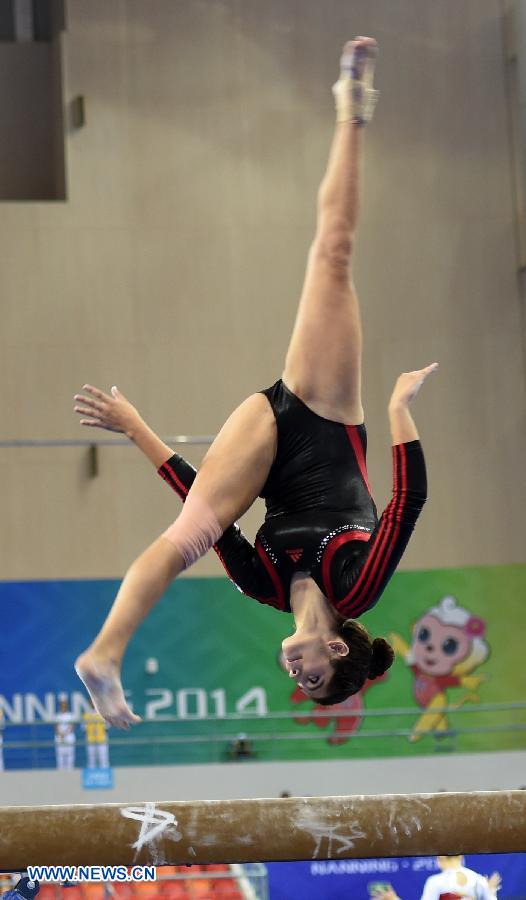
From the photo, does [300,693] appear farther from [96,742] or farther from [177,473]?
[177,473]

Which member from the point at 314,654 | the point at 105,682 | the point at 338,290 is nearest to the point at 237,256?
the point at 338,290

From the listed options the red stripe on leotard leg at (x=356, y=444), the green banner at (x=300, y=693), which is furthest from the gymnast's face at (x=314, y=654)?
the green banner at (x=300, y=693)

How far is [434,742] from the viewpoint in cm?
1041

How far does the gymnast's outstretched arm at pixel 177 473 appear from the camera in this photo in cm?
396

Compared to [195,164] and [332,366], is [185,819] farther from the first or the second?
[195,164]

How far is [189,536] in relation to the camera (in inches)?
141

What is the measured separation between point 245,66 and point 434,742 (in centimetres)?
638

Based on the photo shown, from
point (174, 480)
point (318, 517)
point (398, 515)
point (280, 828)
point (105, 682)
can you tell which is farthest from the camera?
point (174, 480)

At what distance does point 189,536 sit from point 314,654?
0.55 metres

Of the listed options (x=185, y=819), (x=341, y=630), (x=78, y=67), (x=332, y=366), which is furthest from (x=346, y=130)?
(x=78, y=67)

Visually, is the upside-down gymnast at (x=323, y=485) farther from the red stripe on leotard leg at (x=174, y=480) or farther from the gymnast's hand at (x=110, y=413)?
the gymnast's hand at (x=110, y=413)

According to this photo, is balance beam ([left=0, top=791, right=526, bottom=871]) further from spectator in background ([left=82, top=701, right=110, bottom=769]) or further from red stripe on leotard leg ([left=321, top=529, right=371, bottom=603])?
spectator in background ([left=82, top=701, right=110, bottom=769])

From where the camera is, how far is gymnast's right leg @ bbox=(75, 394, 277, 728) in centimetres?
330

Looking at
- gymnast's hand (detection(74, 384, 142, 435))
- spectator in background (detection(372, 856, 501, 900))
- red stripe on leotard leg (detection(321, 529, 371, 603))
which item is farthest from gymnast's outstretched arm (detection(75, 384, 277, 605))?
spectator in background (detection(372, 856, 501, 900))
